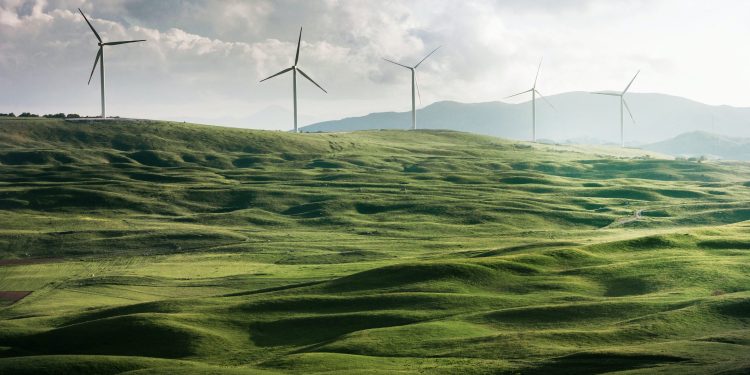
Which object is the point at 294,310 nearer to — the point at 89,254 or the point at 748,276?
the point at 748,276

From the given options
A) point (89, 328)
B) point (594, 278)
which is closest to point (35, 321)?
point (89, 328)

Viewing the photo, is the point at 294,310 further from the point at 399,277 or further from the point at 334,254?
the point at 334,254

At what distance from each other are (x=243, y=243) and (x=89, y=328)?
2865 inches

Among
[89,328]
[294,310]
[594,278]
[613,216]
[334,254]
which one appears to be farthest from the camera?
[613,216]

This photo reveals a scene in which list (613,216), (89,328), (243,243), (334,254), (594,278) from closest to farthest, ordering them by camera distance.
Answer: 1. (89,328)
2. (594,278)
3. (334,254)
4. (243,243)
5. (613,216)

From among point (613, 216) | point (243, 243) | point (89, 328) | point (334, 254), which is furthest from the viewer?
point (613, 216)

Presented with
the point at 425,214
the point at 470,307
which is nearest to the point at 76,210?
the point at 425,214

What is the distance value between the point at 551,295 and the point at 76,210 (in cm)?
12312

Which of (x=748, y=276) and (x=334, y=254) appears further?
(x=334, y=254)

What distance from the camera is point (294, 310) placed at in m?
80.4

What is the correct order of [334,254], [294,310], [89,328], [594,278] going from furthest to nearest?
[334,254] → [594,278] → [294,310] → [89,328]

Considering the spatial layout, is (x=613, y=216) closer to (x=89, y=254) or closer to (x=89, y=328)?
(x=89, y=254)

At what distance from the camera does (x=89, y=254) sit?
13712 centimetres

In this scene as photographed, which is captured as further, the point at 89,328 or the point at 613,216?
the point at 613,216
